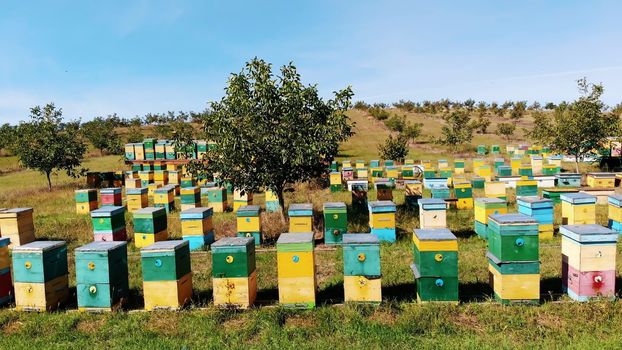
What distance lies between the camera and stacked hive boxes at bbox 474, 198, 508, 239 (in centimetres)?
1048

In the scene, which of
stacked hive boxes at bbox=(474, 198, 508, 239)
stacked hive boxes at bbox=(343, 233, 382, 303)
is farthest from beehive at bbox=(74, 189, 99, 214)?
stacked hive boxes at bbox=(474, 198, 508, 239)

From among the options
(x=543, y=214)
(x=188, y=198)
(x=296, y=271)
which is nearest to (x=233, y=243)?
(x=296, y=271)

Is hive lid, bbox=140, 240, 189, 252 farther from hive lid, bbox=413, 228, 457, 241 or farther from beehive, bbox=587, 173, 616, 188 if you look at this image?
beehive, bbox=587, 173, 616, 188

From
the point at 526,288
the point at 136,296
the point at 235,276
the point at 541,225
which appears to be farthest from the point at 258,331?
the point at 541,225

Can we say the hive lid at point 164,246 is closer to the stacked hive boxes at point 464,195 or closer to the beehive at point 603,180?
the stacked hive boxes at point 464,195

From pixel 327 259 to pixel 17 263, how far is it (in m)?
5.78

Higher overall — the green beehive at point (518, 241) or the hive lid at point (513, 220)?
the hive lid at point (513, 220)

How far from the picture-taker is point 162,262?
6277 millimetres

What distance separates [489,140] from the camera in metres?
53.8

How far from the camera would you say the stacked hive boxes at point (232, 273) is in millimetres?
6289

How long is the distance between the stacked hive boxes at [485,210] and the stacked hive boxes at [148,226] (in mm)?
8259

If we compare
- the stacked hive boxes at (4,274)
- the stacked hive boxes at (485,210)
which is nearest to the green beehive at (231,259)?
the stacked hive boxes at (4,274)

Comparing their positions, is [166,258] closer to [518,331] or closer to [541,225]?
[518,331]

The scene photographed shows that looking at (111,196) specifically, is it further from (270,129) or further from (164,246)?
(164,246)
